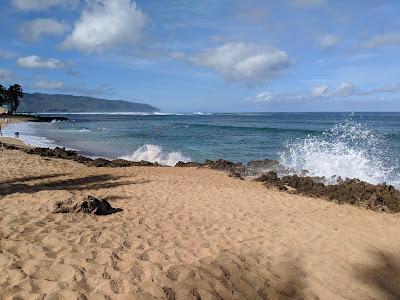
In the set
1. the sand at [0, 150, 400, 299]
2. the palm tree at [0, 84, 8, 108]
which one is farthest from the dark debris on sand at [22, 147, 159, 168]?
the palm tree at [0, 84, 8, 108]

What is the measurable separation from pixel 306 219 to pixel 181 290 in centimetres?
450

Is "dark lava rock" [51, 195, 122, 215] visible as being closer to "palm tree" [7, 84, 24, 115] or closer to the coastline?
the coastline

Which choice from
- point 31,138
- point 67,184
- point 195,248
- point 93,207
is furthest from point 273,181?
point 31,138

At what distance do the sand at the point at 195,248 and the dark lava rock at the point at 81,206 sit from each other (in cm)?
Result: 17

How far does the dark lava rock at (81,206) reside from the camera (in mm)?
6961

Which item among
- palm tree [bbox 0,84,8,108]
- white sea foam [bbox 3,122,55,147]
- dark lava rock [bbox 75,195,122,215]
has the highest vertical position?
palm tree [bbox 0,84,8,108]

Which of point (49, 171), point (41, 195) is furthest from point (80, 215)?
point (49, 171)

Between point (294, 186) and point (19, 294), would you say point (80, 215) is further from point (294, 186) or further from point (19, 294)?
point (294, 186)

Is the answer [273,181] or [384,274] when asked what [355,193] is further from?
[384,274]

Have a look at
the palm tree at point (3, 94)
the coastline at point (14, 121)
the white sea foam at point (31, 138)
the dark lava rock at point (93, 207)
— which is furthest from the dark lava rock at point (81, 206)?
the palm tree at point (3, 94)

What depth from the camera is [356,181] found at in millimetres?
11555

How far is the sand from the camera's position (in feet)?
14.7

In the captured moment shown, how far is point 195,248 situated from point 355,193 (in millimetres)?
6451

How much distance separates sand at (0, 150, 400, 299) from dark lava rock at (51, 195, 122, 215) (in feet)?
0.55
